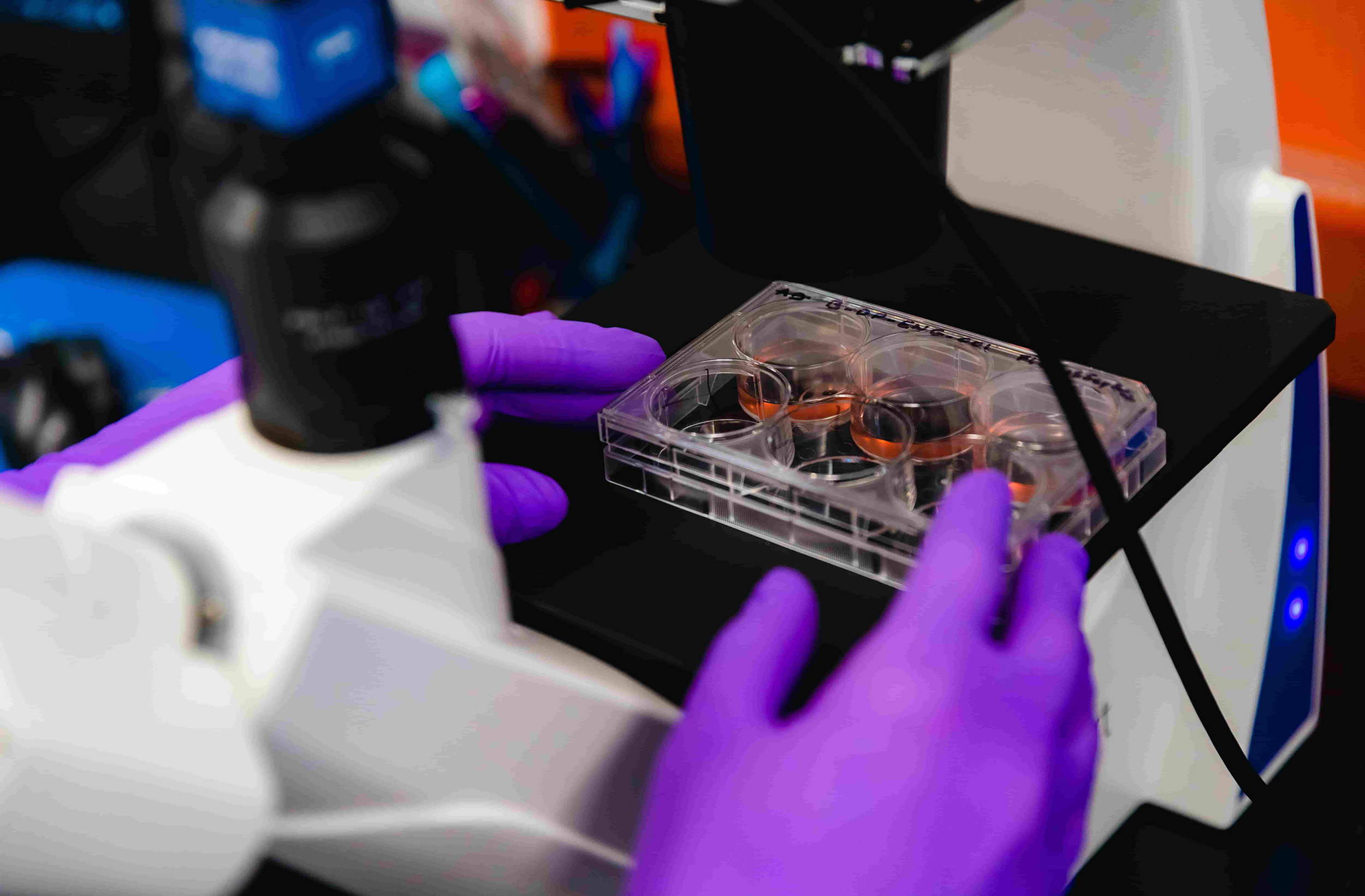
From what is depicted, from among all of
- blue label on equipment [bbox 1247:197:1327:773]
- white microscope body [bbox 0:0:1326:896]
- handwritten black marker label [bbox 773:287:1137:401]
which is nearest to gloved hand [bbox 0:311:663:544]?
handwritten black marker label [bbox 773:287:1137:401]

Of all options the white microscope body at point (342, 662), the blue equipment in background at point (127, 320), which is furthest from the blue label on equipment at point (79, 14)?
the white microscope body at point (342, 662)

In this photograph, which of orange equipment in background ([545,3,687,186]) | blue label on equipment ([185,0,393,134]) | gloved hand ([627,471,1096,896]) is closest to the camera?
blue label on equipment ([185,0,393,134])

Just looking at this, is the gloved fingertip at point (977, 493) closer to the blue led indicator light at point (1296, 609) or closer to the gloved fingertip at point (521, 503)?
the gloved fingertip at point (521, 503)

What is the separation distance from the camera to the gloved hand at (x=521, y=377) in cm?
95

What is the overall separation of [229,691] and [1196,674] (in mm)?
577

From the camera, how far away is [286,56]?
496 mm

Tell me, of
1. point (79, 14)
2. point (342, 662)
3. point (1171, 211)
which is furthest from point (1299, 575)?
point (79, 14)

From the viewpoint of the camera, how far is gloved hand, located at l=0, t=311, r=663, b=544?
95 cm

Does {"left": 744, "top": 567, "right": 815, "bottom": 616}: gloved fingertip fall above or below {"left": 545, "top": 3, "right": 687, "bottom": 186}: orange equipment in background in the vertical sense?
above

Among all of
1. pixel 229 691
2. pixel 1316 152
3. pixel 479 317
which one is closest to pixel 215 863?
pixel 229 691

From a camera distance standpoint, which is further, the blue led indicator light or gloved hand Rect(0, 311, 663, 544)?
the blue led indicator light

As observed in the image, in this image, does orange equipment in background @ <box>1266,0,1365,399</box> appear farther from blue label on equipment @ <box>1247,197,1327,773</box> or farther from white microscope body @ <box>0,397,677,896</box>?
white microscope body @ <box>0,397,677,896</box>

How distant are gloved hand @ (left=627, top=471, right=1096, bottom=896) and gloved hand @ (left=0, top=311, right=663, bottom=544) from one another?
0.26m

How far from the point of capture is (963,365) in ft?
3.05
